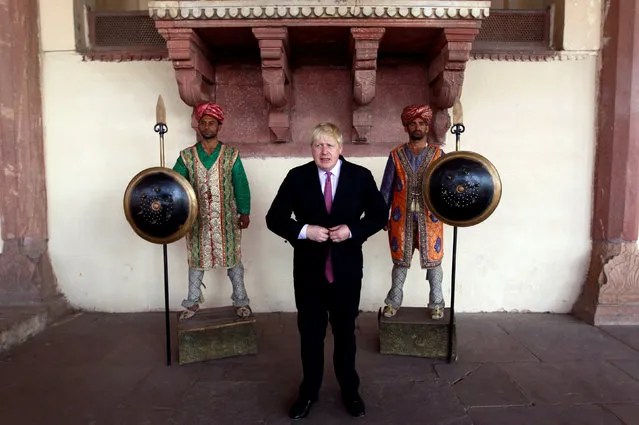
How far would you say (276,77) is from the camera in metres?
3.49

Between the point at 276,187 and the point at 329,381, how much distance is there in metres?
1.88

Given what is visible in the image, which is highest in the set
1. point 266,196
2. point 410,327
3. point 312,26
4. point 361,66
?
point 312,26

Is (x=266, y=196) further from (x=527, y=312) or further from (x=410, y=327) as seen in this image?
(x=527, y=312)

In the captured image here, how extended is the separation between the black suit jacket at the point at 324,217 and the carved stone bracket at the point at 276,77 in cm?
138

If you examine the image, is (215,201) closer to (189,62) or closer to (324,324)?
(189,62)

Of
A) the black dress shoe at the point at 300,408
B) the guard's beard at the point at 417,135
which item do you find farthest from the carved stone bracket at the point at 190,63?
the black dress shoe at the point at 300,408

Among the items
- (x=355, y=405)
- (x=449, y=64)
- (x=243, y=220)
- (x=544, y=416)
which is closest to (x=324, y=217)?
(x=355, y=405)

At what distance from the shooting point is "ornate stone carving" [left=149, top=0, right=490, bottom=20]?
124 inches

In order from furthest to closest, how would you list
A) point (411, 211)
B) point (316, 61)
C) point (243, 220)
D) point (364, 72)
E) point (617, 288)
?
point (316, 61)
point (617, 288)
point (364, 72)
point (243, 220)
point (411, 211)

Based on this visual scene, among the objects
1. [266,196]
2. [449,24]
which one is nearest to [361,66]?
[449,24]

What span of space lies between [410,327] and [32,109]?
3720mm

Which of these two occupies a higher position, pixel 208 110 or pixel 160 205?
pixel 208 110

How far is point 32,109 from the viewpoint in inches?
155

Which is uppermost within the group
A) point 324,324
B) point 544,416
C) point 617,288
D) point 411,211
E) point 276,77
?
point 276,77
